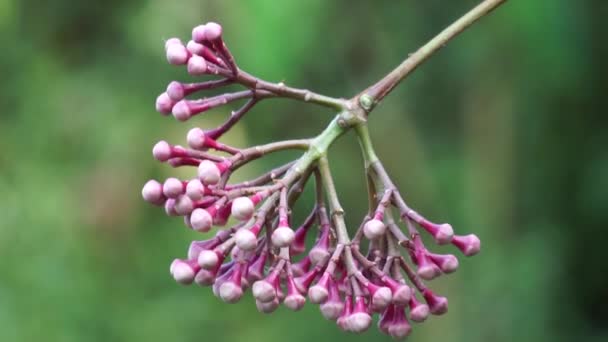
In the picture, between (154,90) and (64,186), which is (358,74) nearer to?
(154,90)

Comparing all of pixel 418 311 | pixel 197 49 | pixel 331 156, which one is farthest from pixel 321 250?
pixel 331 156

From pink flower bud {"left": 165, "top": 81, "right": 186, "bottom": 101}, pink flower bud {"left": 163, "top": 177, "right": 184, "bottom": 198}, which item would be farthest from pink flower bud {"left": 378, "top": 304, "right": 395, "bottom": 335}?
pink flower bud {"left": 165, "top": 81, "right": 186, "bottom": 101}

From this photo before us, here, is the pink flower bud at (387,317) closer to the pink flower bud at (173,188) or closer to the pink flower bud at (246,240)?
the pink flower bud at (246,240)

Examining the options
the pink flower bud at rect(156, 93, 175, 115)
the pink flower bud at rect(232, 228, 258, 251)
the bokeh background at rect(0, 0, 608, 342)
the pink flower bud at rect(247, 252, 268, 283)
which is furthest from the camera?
the bokeh background at rect(0, 0, 608, 342)

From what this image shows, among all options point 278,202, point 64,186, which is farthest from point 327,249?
point 64,186

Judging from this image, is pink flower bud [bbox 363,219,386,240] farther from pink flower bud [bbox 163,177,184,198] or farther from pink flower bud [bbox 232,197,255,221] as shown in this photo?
pink flower bud [bbox 163,177,184,198]

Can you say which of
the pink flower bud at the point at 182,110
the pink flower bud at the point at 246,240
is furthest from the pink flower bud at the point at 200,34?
the pink flower bud at the point at 246,240

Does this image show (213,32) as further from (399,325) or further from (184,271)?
(399,325)

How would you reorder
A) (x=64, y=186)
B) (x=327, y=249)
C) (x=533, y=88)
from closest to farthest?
(x=327, y=249)
(x=64, y=186)
(x=533, y=88)
